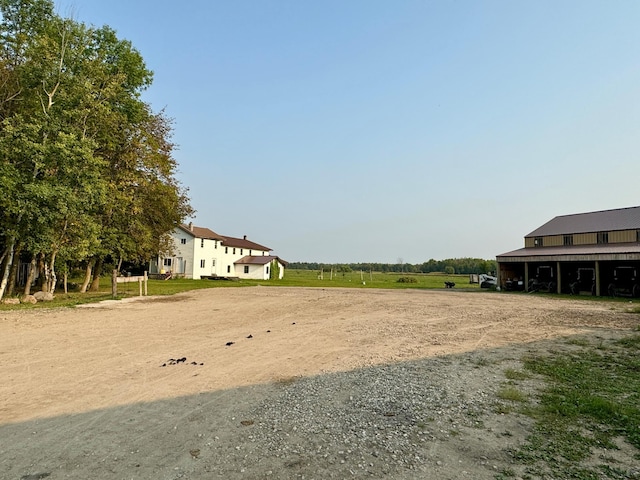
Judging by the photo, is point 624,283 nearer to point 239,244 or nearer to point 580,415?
point 580,415

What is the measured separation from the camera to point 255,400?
537cm

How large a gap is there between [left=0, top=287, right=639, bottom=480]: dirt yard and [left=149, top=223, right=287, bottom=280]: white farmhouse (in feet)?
112

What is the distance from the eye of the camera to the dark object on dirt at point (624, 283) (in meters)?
25.3

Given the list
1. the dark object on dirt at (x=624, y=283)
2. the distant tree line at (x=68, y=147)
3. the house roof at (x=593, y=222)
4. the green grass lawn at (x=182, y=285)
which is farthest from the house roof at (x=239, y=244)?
the dark object on dirt at (x=624, y=283)

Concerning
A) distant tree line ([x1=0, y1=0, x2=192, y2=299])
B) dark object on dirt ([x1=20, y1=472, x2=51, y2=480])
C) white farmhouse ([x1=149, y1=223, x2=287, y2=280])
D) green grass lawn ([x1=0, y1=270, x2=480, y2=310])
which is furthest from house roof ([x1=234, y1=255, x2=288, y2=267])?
dark object on dirt ([x1=20, y1=472, x2=51, y2=480])

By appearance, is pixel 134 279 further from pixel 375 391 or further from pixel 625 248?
pixel 625 248

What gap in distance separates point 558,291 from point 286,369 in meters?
27.7

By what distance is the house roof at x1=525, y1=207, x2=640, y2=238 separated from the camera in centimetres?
2950

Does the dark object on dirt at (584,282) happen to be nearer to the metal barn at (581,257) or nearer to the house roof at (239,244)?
the metal barn at (581,257)

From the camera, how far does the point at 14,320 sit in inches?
477

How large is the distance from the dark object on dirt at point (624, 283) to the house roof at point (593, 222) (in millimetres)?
3211

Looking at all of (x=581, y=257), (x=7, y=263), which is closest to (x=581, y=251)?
(x=581, y=257)

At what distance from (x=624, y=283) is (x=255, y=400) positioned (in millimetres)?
30730

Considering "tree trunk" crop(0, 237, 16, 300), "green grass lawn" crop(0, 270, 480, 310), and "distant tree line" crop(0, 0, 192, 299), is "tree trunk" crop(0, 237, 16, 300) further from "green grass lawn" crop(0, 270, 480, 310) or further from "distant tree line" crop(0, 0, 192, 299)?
"green grass lawn" crop(0, 270, 480, 310)
